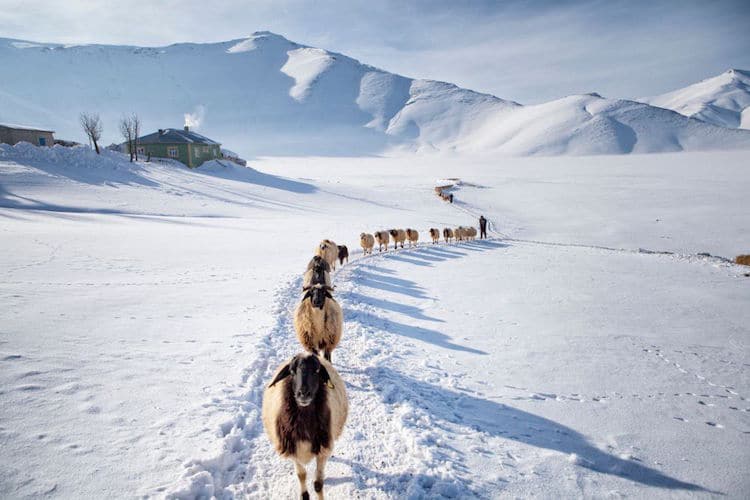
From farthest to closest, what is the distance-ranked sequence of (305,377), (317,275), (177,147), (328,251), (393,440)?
(177,147) → (328,251) → (317,275) → (393,440) → (305,377)

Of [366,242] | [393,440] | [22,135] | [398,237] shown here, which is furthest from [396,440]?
[22,135]

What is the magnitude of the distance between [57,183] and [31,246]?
21.7 m

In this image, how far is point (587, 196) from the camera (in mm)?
45781

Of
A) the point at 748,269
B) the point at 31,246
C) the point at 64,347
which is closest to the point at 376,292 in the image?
the point at 64,347

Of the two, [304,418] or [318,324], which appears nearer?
[304,418]

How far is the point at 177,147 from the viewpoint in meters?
49.8

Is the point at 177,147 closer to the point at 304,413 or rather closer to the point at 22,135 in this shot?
the point at 22,135

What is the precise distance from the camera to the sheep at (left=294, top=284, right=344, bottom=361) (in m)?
6.87

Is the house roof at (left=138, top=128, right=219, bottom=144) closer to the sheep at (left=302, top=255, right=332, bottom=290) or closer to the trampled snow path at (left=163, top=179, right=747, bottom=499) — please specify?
the sheep at (left=302, top=255, right=332, bottom=290)

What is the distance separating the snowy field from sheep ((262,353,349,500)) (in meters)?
0.62

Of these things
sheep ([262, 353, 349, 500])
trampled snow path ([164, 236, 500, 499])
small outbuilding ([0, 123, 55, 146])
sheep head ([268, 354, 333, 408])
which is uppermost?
small outbuilding ([0, 123, 55, 146])

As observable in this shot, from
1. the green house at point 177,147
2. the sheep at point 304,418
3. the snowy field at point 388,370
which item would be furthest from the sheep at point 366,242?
the green house at point 177,147

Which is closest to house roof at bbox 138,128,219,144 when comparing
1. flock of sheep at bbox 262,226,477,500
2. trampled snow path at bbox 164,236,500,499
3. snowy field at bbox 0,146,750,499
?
snowy field at bbox 0,146,750,499

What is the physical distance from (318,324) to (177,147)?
52768mm
